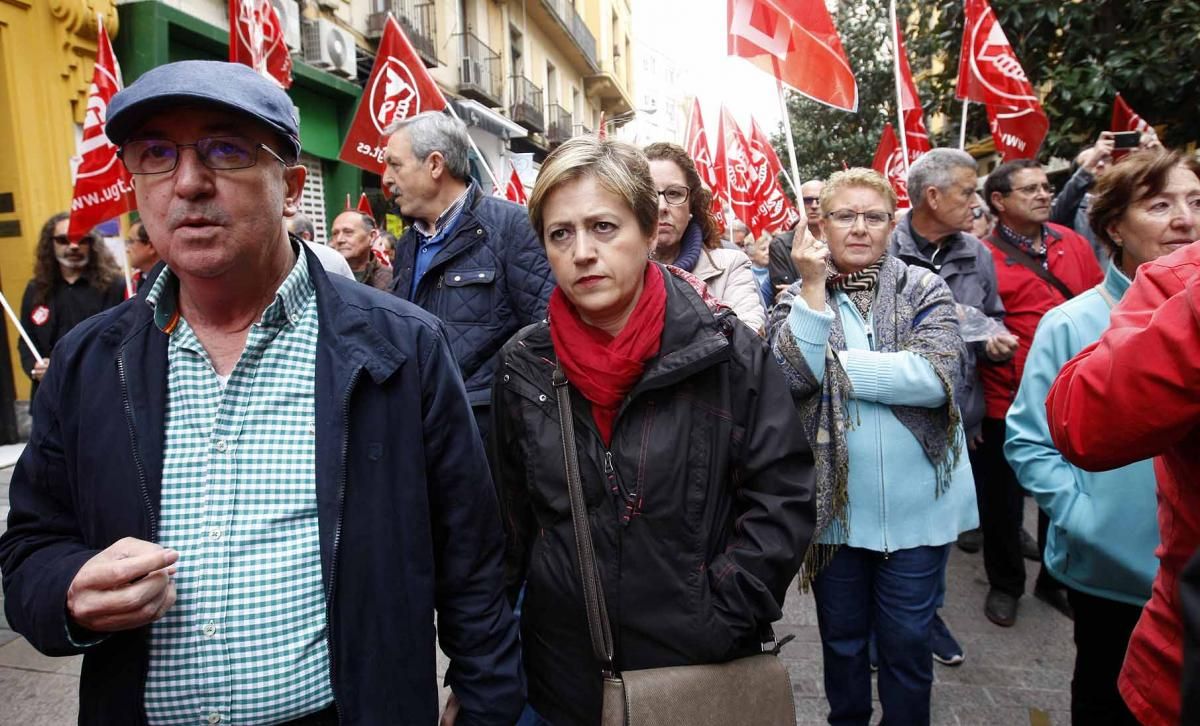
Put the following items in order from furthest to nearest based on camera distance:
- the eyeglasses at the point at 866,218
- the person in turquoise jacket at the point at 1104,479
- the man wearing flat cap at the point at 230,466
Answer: the eyeglasses at the point at 866,218
the person in turquoise jacket at the point at 1104,479
the man wearing flat cap at the point at 230,466

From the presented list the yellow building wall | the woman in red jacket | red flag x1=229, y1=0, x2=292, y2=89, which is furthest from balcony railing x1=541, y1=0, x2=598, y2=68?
the woman in red jacket

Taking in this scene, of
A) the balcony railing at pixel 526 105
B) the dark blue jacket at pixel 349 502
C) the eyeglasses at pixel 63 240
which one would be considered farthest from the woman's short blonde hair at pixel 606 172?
the balcony railing at pixel 526 105

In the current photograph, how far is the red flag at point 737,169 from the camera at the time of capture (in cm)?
950

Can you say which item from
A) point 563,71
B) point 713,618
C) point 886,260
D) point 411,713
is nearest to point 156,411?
point 411,713

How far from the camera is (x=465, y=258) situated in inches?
127

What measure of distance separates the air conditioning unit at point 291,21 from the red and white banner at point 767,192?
652 centimetres

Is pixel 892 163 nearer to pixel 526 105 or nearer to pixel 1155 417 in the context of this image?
pixel 1155 417

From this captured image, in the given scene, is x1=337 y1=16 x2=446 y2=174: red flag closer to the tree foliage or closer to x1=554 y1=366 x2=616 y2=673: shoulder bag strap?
x1=554 y1=366 x2=616 y2=673: shoulder bag strap

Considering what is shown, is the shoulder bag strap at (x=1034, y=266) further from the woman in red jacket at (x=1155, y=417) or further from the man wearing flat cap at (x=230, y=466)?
the man wearing flat cap at (x=230, y=466)

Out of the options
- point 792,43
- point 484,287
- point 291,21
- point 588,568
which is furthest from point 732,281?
point 291,21

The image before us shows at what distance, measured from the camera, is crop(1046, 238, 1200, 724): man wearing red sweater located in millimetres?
1243

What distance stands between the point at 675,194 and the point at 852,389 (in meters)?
1.07

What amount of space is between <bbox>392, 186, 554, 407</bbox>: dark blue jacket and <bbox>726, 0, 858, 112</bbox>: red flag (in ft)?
4.24

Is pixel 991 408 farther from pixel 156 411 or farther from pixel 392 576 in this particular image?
pixel 156 411
